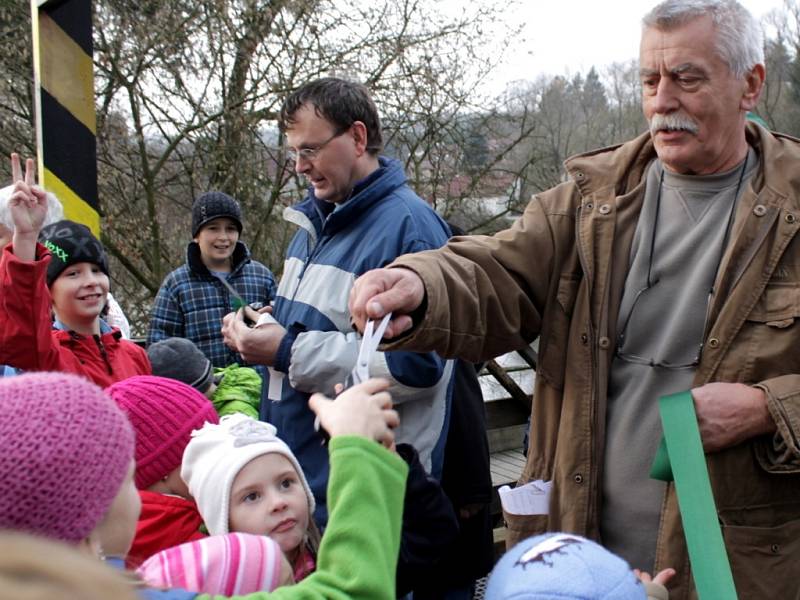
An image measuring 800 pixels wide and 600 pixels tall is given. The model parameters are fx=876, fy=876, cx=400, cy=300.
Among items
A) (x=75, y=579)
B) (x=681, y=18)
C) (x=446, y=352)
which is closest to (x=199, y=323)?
(x=446, y=352)

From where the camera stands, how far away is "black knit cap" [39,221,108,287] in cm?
331

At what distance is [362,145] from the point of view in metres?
3.14

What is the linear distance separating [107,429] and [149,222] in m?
7.19

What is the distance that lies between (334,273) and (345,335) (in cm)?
23

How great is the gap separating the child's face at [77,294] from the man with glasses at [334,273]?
0.60 m

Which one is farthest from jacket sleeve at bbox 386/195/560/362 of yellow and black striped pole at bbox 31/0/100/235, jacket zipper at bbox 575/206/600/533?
yellow and black striped pole at bbox 31/0/100/235

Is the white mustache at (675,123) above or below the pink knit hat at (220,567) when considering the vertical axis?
above

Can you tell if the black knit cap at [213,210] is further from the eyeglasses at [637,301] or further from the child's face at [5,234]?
the eyeglasses at [637,301]

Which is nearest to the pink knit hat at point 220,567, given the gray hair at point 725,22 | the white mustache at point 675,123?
the white mustache at point 675,123

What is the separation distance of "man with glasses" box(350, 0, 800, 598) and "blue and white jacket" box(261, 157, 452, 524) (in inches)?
19.6

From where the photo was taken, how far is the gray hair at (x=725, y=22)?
217cm

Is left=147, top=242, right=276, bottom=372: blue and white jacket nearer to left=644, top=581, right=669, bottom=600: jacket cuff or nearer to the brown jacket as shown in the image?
the brown jacket

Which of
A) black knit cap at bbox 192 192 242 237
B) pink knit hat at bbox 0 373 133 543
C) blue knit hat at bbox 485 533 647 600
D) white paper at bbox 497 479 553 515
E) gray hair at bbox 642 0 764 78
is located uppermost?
gray hair at bbox 642 0 764 78

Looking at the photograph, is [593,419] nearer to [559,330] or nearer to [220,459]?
[559,330]
